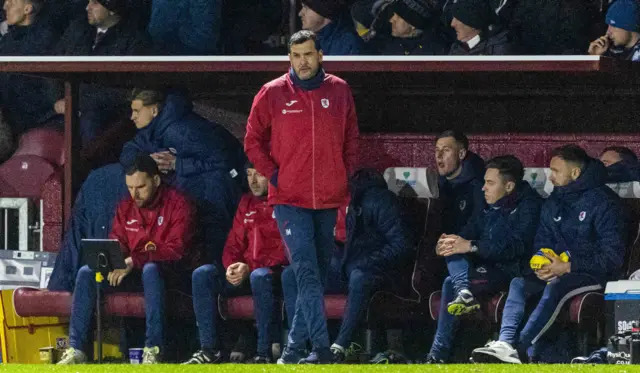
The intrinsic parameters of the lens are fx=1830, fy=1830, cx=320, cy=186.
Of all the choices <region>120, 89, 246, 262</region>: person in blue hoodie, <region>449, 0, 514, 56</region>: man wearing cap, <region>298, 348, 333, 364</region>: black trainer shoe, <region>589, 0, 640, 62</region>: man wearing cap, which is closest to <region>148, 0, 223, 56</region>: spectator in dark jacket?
<region>120, 89, 246, 262</region>: person in blue hoodie

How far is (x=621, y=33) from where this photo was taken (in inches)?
481

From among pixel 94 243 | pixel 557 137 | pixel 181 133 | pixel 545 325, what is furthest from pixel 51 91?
pixel 545 325

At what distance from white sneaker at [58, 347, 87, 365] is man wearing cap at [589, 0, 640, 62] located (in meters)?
3.91

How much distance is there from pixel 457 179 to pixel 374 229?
68 centimetres

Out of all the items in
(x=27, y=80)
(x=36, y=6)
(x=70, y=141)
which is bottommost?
(x=70, y=141)

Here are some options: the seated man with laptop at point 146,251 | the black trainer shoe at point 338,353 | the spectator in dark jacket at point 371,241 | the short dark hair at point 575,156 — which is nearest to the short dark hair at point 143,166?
the seated man with laptop at point 146,251

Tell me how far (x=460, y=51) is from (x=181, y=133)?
203 cm

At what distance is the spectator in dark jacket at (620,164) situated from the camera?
12.1m

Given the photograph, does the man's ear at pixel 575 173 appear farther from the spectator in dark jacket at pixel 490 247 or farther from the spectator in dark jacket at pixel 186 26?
the spectator in dark jacket at pixel 186 26

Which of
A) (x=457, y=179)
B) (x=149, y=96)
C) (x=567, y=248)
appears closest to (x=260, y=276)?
(x=457, y=179)

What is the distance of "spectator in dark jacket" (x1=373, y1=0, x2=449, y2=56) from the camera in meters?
13.0

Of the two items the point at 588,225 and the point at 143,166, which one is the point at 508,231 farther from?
the point at 143,166

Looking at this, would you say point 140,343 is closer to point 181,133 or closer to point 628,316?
point 181,133

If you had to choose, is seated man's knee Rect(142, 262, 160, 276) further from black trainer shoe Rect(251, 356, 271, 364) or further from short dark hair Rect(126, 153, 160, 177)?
black trainer shoe Rect(251, 356, 271, 364)
